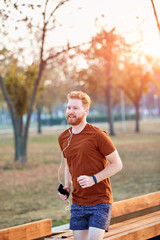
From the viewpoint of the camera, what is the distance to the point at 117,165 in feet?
9.95

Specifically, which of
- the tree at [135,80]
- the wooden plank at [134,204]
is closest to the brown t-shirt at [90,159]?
the wooden plank at [134,204]

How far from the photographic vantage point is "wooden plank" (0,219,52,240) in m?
3.37

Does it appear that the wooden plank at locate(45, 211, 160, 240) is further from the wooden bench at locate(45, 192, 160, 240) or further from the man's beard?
the man's beard

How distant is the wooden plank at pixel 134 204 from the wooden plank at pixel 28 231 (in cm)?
89

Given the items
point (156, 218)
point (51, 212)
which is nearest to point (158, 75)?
point (51, 212)

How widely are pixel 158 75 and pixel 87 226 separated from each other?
31.7 m

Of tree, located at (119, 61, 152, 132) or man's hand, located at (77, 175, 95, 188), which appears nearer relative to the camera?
man's hand, located at (77, 175, 95, 188)

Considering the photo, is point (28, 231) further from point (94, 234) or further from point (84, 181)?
point (84, 181)

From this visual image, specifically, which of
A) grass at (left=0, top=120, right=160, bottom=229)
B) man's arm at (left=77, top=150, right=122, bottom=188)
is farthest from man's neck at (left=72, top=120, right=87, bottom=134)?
grass at (left=0, top=120, right=160, bottom=229)

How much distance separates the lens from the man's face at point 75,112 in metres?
3.09

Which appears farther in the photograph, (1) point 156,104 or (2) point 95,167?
(1) point 156,104

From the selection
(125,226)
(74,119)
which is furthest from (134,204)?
(74,119)

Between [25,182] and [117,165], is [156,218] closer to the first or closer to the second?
[117,165]

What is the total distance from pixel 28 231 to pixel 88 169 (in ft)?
3.20
